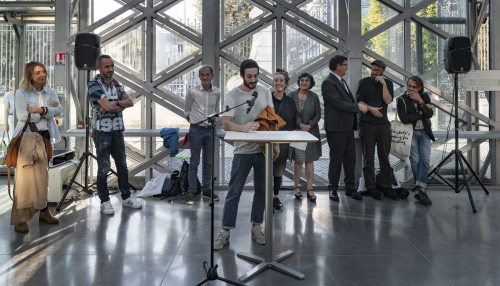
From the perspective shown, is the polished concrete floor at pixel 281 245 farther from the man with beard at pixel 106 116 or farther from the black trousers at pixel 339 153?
the man with beard at pixel 106 116

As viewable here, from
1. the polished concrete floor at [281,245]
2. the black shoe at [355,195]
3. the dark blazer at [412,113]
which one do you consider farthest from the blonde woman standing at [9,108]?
the dark blazer at [412,113]

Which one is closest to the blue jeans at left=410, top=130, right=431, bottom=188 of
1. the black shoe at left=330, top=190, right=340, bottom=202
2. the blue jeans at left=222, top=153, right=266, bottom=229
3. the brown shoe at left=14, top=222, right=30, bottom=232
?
the black shoe at left=330, top=190, right=340, bottom=202

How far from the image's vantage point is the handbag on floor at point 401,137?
5.38m

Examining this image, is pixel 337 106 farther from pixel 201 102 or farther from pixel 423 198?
pixel 201 102

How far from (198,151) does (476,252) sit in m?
3.30

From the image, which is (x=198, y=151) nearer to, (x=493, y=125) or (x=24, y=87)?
(x=24, y=87)

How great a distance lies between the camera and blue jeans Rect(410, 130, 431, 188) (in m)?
5.34

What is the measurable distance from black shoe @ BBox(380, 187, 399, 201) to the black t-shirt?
35.2 inches

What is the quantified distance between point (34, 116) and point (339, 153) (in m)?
3.55

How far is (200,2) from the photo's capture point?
662cm

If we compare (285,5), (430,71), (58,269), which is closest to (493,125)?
(430,71)

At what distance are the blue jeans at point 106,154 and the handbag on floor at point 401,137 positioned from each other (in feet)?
11.3

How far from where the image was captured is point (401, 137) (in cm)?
544

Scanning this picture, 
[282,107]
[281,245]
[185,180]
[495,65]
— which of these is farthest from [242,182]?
[495,65]
